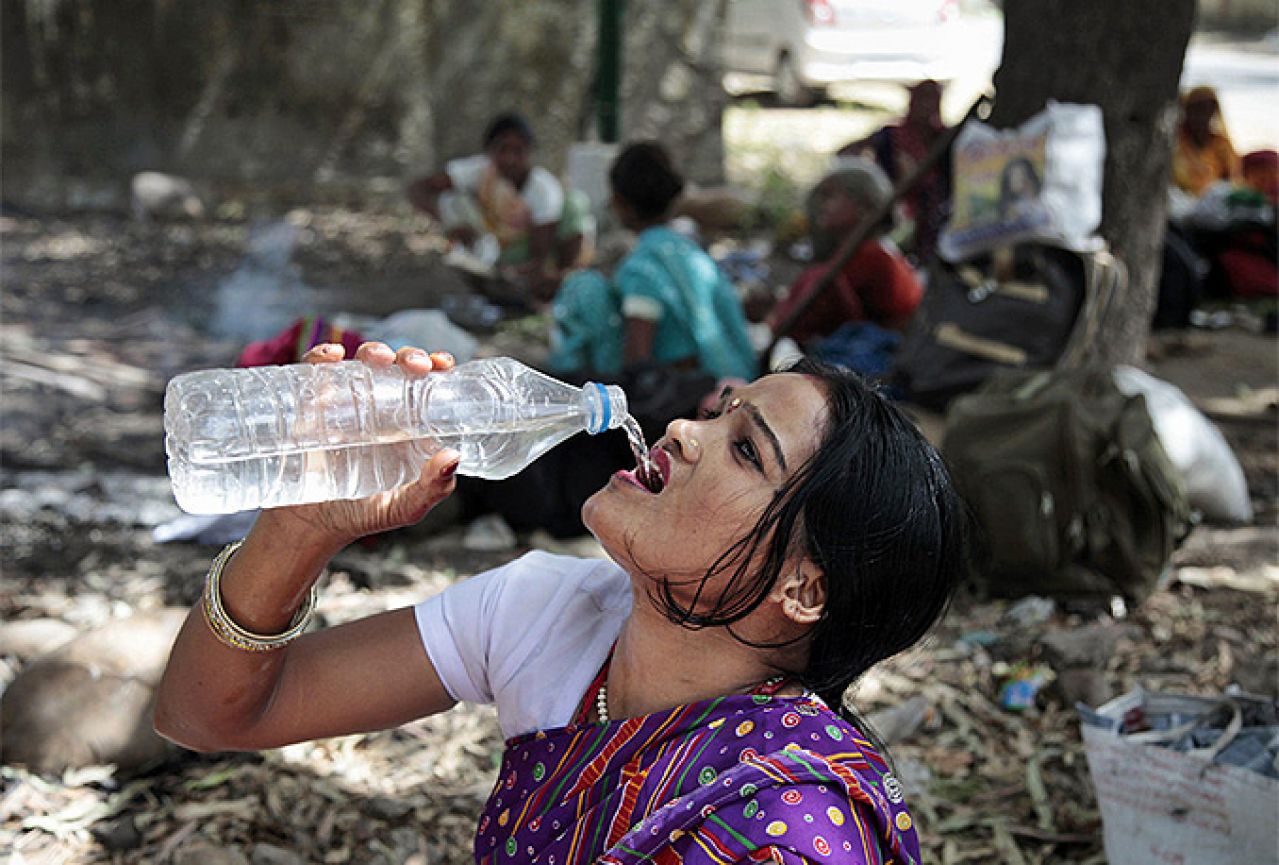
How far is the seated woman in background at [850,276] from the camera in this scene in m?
6.44

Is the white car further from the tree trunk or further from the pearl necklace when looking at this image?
the pearl necklace

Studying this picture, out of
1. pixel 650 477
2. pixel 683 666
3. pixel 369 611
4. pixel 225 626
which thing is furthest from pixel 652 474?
pixel 369 611

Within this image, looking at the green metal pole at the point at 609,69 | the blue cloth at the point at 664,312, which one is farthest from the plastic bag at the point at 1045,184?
the green metal pole at the point at 609,69

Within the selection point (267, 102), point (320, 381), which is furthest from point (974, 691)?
point (267, 102)

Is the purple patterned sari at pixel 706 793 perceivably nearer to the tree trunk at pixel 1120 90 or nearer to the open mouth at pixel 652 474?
the open mouth at pixel 652 474

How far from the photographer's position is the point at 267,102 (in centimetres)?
1077

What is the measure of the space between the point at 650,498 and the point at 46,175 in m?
10.1

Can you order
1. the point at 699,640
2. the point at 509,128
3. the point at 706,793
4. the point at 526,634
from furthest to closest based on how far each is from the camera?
the point at 509,128
the point at 526,634
the point at 699,640
the point at 706,793

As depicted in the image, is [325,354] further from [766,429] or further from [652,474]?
[766,429]

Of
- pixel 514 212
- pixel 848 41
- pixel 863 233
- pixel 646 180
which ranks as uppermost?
pixel 646 180

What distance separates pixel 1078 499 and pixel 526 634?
2602mm

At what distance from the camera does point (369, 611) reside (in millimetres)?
4199

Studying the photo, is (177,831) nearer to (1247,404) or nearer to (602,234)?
(1247,404)

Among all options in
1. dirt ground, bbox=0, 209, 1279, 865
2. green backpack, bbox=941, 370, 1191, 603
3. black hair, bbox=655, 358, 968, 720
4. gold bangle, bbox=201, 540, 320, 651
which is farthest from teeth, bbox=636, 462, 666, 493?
green backpack, bbox=941, 370, 1191, 603
